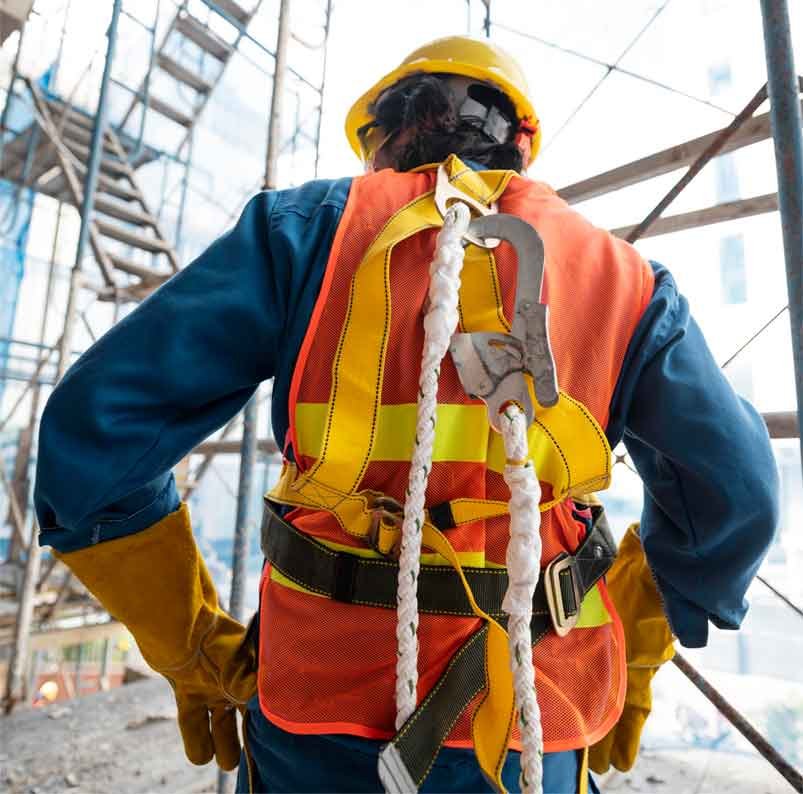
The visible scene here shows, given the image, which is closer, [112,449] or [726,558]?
[112,449]

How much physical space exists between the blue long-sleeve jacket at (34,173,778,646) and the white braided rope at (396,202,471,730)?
0.76 ft

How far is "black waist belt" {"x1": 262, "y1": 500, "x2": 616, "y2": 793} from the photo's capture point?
67 cm

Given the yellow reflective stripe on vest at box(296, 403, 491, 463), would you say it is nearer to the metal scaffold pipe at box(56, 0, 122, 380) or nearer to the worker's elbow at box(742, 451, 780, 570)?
the worker's elbow at box(742, 451, 780, 570)

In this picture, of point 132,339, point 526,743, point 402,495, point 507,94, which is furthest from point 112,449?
point 507,94

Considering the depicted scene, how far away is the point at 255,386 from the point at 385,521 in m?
0.33

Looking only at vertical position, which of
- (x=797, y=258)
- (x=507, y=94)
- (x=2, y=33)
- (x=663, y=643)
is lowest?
(x=663, y=643)

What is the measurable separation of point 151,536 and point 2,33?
253 cm

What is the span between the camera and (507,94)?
43.4 inches

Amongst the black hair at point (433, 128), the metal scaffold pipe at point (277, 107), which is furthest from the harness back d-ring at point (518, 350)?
the metal scaffold pipe at point (277, 107)

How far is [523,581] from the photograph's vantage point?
592 millimetres

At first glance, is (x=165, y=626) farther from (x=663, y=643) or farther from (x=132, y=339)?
(x=663, y=643)

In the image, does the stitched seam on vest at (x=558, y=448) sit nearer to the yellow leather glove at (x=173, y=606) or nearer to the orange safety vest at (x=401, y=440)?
the orange safety vest at (x=401, y=440)

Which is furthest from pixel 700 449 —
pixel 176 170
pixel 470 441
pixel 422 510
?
pixel 176 170

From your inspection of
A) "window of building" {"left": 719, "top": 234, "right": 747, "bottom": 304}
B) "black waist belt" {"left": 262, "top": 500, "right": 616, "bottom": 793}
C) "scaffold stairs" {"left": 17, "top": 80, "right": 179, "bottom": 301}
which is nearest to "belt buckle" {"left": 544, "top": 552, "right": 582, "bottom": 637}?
"black waist belt" {"left": 262, "top": 500, "right": 616, "bottom": 793}
